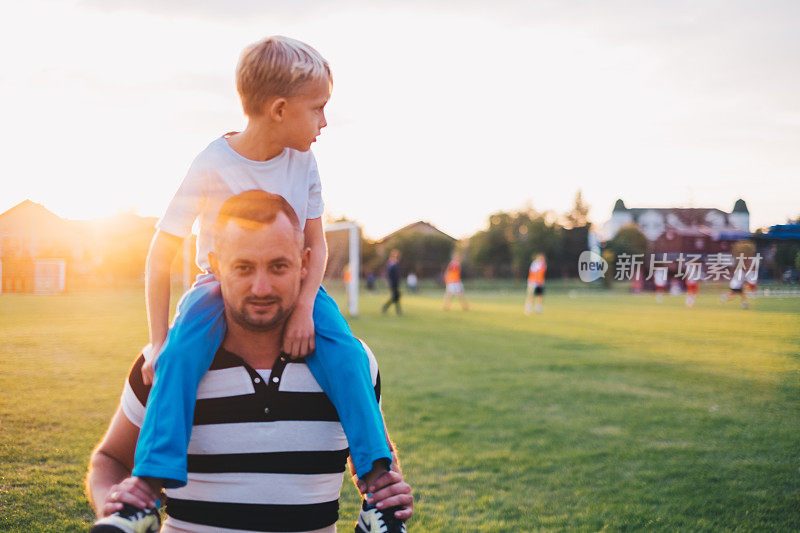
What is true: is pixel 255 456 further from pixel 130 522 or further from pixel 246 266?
pixel 246 266

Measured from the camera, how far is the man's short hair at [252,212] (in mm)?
1868

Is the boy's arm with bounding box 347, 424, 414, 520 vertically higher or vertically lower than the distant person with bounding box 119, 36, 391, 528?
lower

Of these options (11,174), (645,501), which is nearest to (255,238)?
Result: (11,174)

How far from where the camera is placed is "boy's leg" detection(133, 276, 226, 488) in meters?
1.71

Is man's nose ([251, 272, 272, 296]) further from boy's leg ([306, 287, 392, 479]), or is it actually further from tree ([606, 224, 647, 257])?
tree ([606, 224, 647, 257])

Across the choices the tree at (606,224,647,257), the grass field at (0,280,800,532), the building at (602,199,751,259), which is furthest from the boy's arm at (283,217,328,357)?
the tree at (606,224,647,257)

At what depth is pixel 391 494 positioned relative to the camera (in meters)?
1.87

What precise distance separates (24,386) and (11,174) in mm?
1741

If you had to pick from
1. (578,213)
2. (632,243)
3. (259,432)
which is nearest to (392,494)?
(259,432)

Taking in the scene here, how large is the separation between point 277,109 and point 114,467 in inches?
51.1

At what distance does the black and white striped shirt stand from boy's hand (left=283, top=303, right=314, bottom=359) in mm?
75

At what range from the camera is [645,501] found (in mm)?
4336

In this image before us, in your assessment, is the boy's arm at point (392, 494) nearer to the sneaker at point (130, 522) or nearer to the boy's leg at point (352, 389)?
the boy's leg at point (352, 389)

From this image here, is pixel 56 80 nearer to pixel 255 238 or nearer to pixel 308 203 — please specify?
pixel 308 203
